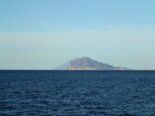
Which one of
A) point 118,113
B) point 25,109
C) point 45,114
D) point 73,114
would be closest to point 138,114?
point 118,113

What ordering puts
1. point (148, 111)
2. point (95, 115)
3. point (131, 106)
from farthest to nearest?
1. point (131, 106)
2. point (148, 111)
3. point (95, 115)

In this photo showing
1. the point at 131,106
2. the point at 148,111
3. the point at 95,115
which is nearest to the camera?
the point at 95,115

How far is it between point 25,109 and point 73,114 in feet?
23.9

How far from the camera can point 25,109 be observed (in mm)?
47406

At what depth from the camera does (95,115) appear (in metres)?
43.1

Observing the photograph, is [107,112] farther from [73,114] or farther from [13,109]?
[13,109]

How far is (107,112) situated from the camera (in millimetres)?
45594

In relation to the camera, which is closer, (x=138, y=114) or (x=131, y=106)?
(x=138, y=114)

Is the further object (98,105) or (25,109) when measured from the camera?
(98,105)

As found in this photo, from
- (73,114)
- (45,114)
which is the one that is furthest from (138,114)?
(45,114)

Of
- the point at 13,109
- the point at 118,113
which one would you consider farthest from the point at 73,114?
the point at 13,109

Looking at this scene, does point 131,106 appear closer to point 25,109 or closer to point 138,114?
Result: point 138,114

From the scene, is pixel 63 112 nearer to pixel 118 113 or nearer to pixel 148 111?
pixel 118 113

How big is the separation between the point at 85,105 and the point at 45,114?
36.1ft
